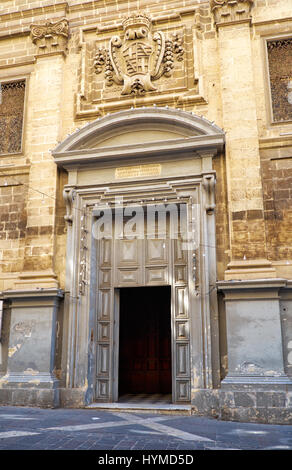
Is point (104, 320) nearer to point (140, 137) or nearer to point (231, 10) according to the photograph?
point (140, 137)

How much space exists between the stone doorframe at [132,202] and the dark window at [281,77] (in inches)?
58.9

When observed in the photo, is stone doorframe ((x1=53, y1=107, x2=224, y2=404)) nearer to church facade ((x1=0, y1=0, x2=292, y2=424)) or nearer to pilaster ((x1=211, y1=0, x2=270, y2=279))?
church facade ((x1=0, y1=0, x2=292, y2=424))

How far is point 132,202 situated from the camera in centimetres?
918

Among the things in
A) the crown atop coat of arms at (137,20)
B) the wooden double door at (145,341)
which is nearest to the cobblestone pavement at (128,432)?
the wooden double door at (145,341)

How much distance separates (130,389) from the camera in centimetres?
1169

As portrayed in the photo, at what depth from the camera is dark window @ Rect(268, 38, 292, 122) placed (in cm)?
913

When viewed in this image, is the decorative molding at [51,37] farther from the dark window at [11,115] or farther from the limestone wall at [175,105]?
the dark window at [11,115]

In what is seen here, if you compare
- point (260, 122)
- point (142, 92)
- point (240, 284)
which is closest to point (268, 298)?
point (240, 284)

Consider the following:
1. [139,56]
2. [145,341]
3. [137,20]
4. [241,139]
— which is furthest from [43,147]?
[145,341]

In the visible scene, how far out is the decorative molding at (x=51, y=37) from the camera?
1045 cm

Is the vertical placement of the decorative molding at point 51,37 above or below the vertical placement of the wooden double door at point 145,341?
above

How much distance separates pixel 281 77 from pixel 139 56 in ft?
10.1

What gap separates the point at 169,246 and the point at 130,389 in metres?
4.65

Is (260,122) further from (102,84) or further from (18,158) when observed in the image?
(18,158)
